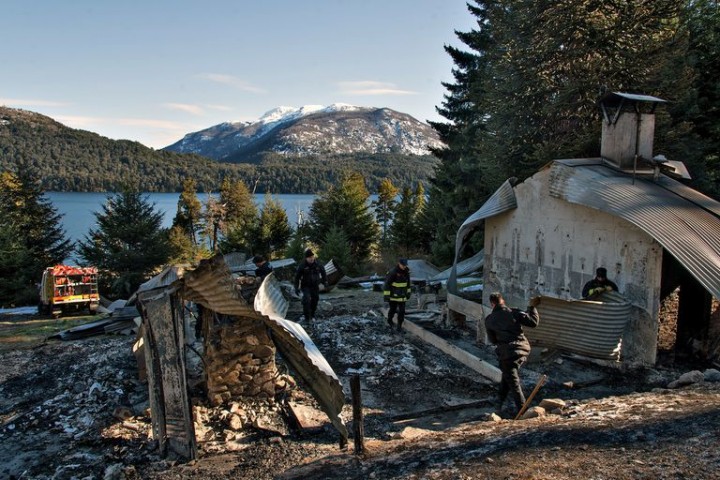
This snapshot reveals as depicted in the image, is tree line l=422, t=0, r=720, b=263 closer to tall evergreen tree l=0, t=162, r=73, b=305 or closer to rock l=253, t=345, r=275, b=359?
rock l=253, t=345, r=275, b=359

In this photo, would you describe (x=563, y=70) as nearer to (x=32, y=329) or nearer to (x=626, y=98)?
(x=626, y=98)

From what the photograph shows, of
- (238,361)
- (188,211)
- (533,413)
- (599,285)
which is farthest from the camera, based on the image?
(188,211)

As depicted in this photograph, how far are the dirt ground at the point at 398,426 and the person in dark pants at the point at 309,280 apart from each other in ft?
6.66

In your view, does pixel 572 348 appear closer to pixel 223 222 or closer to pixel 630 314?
pixel 630 314

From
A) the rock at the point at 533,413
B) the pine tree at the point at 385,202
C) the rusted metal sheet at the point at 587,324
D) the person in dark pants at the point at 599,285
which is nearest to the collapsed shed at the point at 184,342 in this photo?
the rock at the point at 533,413

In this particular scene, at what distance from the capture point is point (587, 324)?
26.7 feet

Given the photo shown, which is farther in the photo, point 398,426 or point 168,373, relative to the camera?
point 398,426

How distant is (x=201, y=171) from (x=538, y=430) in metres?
153

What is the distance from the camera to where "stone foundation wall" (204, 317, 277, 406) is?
7.28 meters

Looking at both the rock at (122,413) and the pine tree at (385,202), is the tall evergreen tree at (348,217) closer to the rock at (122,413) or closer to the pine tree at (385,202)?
the pine tree at (385,202)

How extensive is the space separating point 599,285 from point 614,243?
0.93 m

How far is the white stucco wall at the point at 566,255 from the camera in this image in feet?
28.0

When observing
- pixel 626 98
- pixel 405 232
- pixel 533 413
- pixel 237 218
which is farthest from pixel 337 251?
pixel 533 413

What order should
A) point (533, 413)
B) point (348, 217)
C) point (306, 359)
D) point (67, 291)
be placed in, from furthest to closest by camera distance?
point (348, 217) < point (67, 291) < point (533, 413) < point (306, 359)
